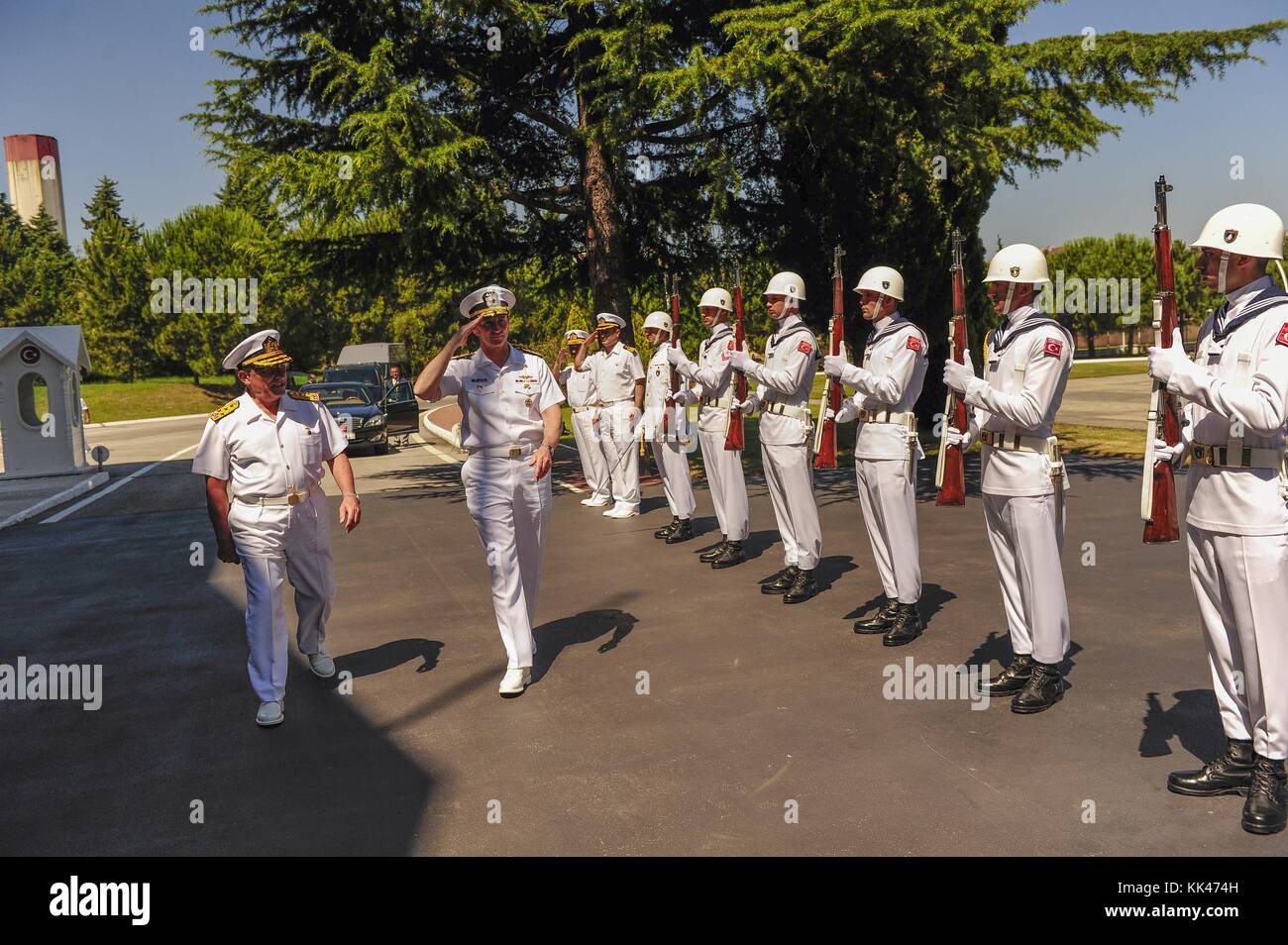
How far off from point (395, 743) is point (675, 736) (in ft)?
4.76

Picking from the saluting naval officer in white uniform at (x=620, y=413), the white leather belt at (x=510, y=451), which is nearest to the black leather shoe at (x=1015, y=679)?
the white leather belt at (x=510, y=451)

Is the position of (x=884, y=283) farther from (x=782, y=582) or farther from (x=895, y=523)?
(x=782, y=582)

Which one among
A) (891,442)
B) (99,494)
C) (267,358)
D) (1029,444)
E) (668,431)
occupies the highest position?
(267,358)

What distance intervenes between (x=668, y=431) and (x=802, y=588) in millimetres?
3824

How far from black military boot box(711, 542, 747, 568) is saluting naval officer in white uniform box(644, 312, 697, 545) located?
121 cm

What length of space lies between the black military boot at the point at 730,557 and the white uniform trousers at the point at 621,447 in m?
3.00

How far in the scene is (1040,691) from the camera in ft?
18.0

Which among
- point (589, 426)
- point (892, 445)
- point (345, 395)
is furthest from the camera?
point (345, 395)

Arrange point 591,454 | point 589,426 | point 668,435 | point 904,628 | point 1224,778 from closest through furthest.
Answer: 1. point 1224,778
2. point 904,628
3. point 668,435
4. point 589,426
5. point 591,454

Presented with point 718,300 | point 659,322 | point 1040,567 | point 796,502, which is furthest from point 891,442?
point 659,322

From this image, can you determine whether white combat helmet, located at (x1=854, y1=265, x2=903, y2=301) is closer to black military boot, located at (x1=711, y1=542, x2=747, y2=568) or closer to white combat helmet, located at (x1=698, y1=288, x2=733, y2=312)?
white combat helmet, located at (x1=698, y1=288, x2=733, y2=312)
